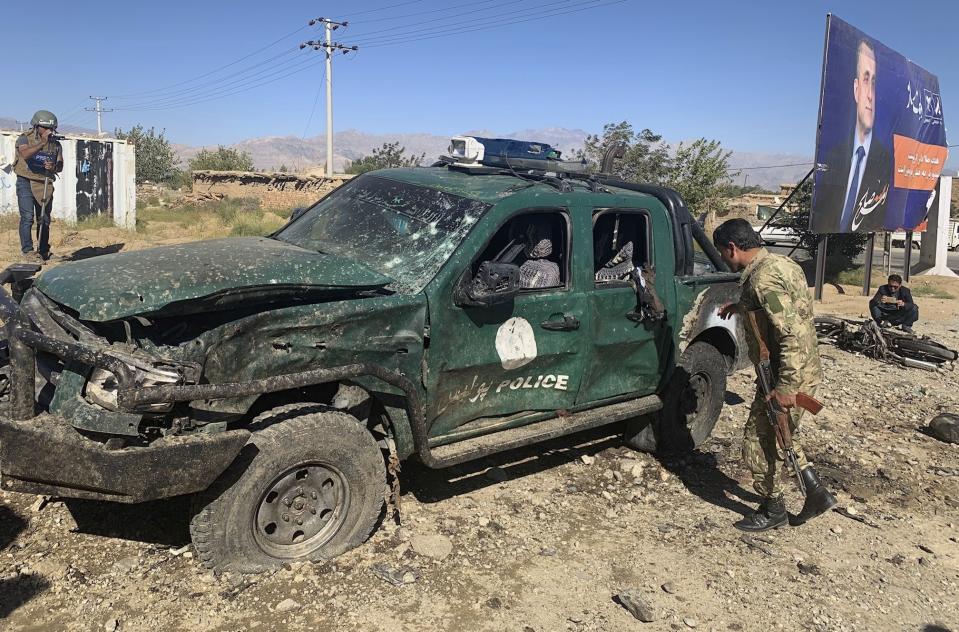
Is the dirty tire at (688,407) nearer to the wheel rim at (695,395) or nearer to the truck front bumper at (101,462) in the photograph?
the wheel rim at (695,395)

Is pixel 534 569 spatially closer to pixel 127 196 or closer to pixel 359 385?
pixel 359 385

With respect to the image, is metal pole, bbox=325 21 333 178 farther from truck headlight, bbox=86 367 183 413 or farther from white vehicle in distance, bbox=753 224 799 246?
truck headlight, bbox=86 367 183 413

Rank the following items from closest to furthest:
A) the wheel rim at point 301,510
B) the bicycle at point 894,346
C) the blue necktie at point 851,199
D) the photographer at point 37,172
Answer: the wheel rim at point 301,510, the bicycle at point 894,346, the photographer at point 37,172, the blue necktie at point 851,199

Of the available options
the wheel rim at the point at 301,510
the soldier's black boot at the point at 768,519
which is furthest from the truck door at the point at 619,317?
the wheel rim at the point at 301,510

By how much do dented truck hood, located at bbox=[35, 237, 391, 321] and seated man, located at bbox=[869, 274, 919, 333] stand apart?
8.43 m

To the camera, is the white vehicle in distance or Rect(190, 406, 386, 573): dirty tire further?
the white vehicle in distance

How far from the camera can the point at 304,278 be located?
3059 millimetres

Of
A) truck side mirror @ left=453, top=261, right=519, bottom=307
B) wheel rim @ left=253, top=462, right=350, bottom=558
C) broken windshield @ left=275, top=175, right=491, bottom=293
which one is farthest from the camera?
broken windshield @ left=275, top=175, right=491, bottom=293

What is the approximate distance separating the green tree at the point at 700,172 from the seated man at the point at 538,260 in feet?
44.9

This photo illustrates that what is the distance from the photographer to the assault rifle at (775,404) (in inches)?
153

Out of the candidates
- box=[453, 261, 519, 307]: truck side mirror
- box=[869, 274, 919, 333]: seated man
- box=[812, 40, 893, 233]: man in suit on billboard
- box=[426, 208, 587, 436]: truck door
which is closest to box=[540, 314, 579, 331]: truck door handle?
box=[426, 208, 587, 436]: truck door

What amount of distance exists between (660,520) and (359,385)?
2.09 m

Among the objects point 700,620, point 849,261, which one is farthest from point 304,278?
point 849,261

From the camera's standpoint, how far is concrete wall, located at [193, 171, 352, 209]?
74.5ft
